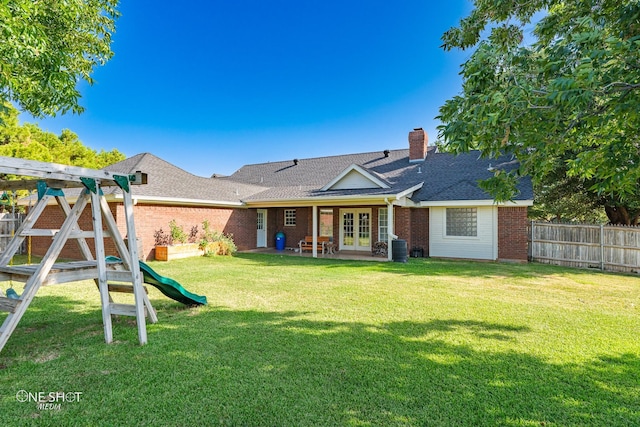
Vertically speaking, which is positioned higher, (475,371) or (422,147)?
(422,147)

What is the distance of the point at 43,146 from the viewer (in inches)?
709

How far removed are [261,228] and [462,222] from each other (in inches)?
405

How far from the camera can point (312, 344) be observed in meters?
4.40

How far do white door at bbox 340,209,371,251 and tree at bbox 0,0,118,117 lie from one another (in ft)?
37.4

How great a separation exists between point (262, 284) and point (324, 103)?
47.4 ft

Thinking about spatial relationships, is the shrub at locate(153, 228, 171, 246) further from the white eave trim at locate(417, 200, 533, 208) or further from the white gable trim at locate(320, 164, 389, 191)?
the white eave trim at locate(417, 200, 533, 208)

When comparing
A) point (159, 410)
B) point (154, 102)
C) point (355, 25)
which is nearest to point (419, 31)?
point (355, 25)

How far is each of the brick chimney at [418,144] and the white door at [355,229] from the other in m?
5.49

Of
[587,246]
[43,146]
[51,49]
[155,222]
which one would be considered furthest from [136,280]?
[43,146]

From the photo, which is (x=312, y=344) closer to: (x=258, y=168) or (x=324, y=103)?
(x=324, y=103)

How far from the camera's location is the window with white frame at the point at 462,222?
1399 centimetres

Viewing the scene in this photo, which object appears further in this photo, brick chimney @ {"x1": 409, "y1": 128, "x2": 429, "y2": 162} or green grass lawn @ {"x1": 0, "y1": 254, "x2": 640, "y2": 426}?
brick chimney @ {"x1": 409, "y1": 128, "x2": 429, "y2": 162}

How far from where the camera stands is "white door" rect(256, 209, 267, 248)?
18.3 m

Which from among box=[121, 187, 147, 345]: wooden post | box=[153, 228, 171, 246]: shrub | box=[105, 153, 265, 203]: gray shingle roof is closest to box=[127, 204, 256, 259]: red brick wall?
box=[153, 228, 171, 246]: shrub
